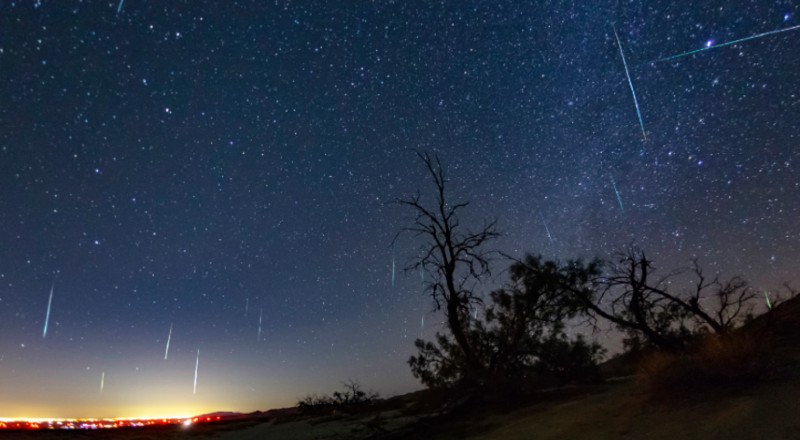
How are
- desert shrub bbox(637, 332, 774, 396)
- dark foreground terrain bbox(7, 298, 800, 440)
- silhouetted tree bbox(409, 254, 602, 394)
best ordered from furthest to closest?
silhouetted tree bbox(409, 254, 602, 394)
desert shrub bbox(637, 332, 774, 396)
dark foreground terrain bbox(7, 298, 800, 440)

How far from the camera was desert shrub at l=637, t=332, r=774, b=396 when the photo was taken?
9227 millimetres

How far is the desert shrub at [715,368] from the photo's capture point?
30.3 feet

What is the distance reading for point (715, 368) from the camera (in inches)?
373

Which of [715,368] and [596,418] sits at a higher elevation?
[715,368]

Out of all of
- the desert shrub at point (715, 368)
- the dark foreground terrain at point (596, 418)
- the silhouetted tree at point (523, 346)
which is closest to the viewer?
the dark foreground terrain at point (596, 418)

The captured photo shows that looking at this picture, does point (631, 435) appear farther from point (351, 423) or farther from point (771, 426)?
point (351, 423)

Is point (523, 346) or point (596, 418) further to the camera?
point (523, 346)

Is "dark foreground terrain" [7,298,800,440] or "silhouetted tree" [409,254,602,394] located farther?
"silhouetted tree" [409,254,602,394]

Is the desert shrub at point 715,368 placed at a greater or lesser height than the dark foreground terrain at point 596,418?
greater

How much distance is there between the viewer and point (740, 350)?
9.48 meters

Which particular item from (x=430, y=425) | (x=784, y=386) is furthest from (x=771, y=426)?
(x=430, y=425)

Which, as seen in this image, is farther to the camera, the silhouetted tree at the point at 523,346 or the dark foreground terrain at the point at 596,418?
the silhouetted tree at the point at 523,346

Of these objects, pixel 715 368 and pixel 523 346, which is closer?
pixel 715 368

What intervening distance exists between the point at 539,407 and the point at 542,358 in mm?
5951
